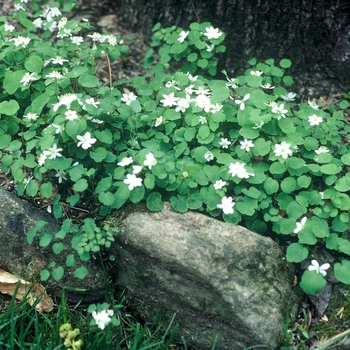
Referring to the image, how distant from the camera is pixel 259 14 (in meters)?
3.73

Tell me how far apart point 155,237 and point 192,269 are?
0.26 metres

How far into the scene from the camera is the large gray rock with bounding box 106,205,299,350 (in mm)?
2740

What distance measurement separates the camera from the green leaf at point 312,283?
2.68 meters

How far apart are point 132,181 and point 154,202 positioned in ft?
0.57

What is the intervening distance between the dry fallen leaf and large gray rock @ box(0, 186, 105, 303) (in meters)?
0.03

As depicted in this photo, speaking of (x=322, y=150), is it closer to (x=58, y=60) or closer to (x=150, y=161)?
(x=150, y=161)

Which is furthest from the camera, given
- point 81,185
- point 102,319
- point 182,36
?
point 182,36

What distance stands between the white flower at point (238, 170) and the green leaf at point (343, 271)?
0.66 meters

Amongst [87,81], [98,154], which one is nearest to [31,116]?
[87,81]

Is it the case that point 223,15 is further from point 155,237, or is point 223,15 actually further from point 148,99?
point 155,237

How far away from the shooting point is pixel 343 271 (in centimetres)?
273

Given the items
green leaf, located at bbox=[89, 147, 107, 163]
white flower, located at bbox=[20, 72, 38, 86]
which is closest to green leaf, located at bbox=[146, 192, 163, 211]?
green leaf, located at bbox=[89, 147, 107, 163]

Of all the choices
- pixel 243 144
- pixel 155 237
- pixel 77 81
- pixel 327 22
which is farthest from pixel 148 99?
pixel 327 22

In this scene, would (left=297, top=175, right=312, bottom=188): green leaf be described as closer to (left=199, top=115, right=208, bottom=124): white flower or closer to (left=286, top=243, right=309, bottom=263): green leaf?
(left=286, top=243, right=309, bottom=263): green leaf
